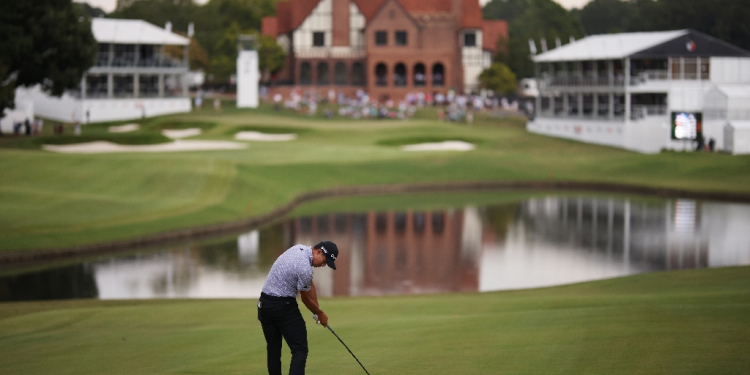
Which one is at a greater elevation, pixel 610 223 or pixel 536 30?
pixel 536 30

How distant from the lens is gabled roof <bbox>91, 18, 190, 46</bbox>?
88.9 metres

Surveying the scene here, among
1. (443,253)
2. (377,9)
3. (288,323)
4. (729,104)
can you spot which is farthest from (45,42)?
(377,9)

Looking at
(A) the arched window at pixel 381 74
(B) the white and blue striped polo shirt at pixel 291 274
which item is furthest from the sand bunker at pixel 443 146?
(B) the white and blue striped polo shirt at pixel 291 274

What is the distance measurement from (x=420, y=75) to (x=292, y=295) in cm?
9501

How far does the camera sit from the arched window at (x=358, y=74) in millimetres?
111294

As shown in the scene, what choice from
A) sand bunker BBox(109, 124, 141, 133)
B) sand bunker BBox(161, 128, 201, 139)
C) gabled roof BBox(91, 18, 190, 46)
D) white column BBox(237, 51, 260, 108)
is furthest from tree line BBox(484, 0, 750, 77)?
sand bunker BBox(109, 124, 141, 133)

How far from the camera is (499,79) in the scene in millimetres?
105375

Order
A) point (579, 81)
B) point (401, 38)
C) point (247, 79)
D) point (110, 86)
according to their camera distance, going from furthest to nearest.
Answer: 1. point (401, 38)
2. point (247, 79)
3. point (110, 86)
4. point (579, 81)

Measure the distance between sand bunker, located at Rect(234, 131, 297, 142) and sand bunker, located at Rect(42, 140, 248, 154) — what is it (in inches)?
199

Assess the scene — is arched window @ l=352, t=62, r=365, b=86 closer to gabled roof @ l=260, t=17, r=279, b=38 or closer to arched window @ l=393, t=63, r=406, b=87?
arched window @ l=393, t=63, r=406, b=87

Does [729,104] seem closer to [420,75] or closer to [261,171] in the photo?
[261,171]

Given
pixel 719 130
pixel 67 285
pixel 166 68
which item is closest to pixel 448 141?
pixel 719 130

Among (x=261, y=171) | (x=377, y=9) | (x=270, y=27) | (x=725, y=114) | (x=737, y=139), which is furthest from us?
(x=270, y=27)

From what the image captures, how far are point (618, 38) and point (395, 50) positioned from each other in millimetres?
29111
